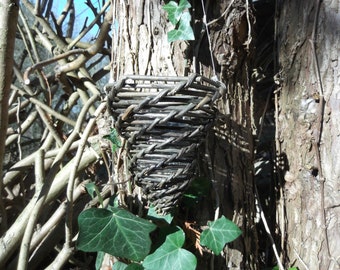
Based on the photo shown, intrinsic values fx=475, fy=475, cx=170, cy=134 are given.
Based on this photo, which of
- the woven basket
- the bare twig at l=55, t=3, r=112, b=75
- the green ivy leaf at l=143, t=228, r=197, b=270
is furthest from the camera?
the bare twig at l=55, t=3, r=112, b=75

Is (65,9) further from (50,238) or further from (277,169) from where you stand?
(277,169)

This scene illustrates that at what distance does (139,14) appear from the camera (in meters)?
1.00

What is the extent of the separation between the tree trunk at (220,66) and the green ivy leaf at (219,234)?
65mm

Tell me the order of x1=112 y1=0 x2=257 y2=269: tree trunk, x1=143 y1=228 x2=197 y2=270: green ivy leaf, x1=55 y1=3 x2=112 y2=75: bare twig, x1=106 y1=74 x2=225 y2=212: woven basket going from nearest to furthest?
x1=106 y1=74 x2=225 y2=212: woven basket → x1=143 y1=228 x2=197 y2=270: green ivy leaf → x1=112 y1=0 x2=257 y2=269: tree trunk → x1=55 y1=3 x2=112 y2=75: bare twig

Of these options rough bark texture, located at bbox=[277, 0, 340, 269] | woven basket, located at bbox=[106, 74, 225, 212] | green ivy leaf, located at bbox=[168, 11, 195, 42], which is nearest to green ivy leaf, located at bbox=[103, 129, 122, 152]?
woven basket, located at bbox=[106, 74, 225, 212]

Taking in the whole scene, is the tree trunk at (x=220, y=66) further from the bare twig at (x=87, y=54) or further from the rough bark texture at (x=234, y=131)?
the bare twig at (x=87, y=54)

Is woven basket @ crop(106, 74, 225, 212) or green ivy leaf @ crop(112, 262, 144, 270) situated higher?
woven basket @ crop(106, 74, 225, 212)

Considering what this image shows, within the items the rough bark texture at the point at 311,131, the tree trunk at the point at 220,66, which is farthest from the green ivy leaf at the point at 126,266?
the rough bark texture at the point at 311,131

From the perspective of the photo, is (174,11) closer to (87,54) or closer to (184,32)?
(184,32)

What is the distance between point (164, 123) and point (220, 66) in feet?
0.89

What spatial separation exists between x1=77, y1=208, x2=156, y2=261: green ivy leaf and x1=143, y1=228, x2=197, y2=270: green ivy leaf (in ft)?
0.11

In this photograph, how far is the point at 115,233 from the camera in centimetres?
88

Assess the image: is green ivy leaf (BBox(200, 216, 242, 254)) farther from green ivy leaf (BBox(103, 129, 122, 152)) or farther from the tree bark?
the tree bark

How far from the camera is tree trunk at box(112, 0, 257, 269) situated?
3.24 ft
